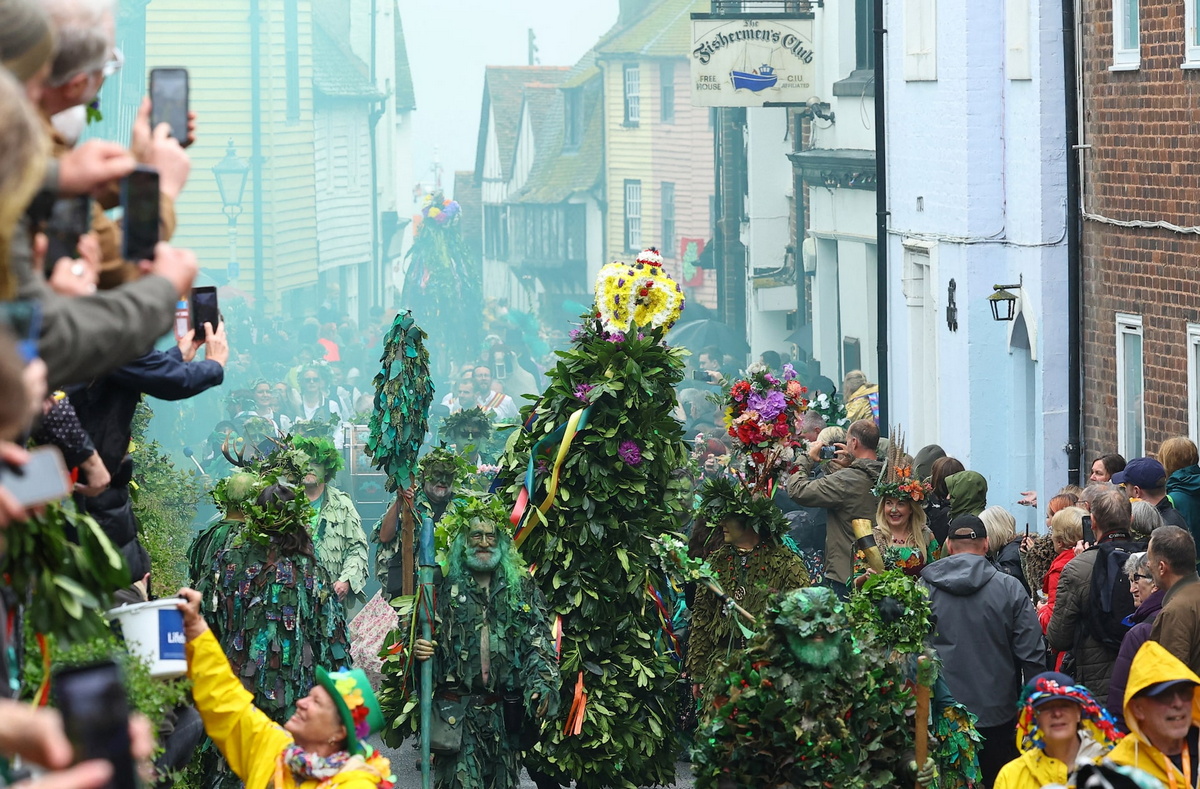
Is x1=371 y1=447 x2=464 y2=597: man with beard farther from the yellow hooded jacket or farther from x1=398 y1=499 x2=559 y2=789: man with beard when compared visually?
the yellow hooded jacket

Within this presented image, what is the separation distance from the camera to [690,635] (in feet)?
37.0

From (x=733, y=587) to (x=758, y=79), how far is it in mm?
18871

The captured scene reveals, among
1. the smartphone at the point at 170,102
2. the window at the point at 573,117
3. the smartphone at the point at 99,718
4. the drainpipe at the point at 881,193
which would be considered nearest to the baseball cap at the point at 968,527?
the smartphone at the point at 170,102

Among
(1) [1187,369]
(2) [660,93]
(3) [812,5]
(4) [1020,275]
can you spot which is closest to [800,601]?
(1) [1187,369]

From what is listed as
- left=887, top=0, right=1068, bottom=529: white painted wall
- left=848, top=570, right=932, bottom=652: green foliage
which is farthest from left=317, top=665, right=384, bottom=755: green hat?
left=887, top=0, right=1068, bottom=529: white painted wall

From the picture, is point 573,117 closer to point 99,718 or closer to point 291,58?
point 291,58

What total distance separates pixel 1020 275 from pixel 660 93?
3738cm

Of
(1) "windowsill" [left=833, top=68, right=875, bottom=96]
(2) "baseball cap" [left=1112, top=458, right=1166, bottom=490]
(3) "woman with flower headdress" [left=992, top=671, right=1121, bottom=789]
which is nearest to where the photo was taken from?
(3) "woman with flower headdress" [left=992, top=671, right=1121, bottom=789]

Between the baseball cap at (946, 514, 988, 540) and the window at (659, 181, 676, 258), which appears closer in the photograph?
the baseball cap at (946, 514, 988, 540)

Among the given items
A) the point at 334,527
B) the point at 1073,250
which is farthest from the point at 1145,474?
the point at 1073,250

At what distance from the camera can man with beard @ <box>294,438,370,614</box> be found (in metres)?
12.9

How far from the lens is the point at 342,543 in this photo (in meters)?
13.2

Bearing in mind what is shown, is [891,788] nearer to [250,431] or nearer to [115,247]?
A: [115,247]

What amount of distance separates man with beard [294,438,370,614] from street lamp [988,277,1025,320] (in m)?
7.59
